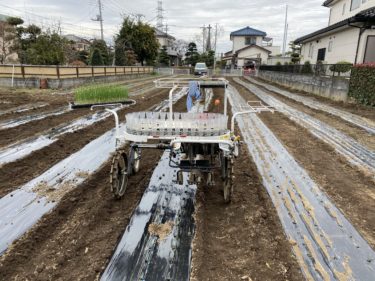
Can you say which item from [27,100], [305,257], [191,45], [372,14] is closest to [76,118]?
[27,100]

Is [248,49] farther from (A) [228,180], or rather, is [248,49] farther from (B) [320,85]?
(A) [228,180]

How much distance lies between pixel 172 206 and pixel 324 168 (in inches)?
118

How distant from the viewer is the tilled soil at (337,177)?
355 centimetres

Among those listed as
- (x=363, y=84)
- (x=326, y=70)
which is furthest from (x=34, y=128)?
(x=326, y=70)

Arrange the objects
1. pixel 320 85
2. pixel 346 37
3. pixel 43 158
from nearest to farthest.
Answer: pixel 43 158 → pixel 320 85 → pixel 346 37

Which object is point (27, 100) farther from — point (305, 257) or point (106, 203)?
point (305, 257)

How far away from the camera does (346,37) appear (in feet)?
58.3

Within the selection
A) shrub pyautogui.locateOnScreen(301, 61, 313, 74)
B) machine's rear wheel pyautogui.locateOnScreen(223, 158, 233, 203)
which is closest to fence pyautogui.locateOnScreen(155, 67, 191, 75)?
shrub pyautogui.locateOnScreen(301, 61, 313, 74)

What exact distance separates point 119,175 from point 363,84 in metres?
11.0

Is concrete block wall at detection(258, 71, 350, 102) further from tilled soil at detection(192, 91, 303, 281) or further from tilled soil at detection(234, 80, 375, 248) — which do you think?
tilled soil at detection(192, 91, 303, 281)

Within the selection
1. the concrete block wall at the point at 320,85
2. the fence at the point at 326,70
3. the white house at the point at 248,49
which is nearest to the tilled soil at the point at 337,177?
the concrete block wall at the point at 320,85

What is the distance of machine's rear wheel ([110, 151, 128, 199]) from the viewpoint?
3.64 m

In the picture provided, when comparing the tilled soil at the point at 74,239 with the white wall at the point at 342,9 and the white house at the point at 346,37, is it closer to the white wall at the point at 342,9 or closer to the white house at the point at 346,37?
the white house at the point at 346,37

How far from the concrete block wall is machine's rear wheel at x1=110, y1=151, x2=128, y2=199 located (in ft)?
38.3
